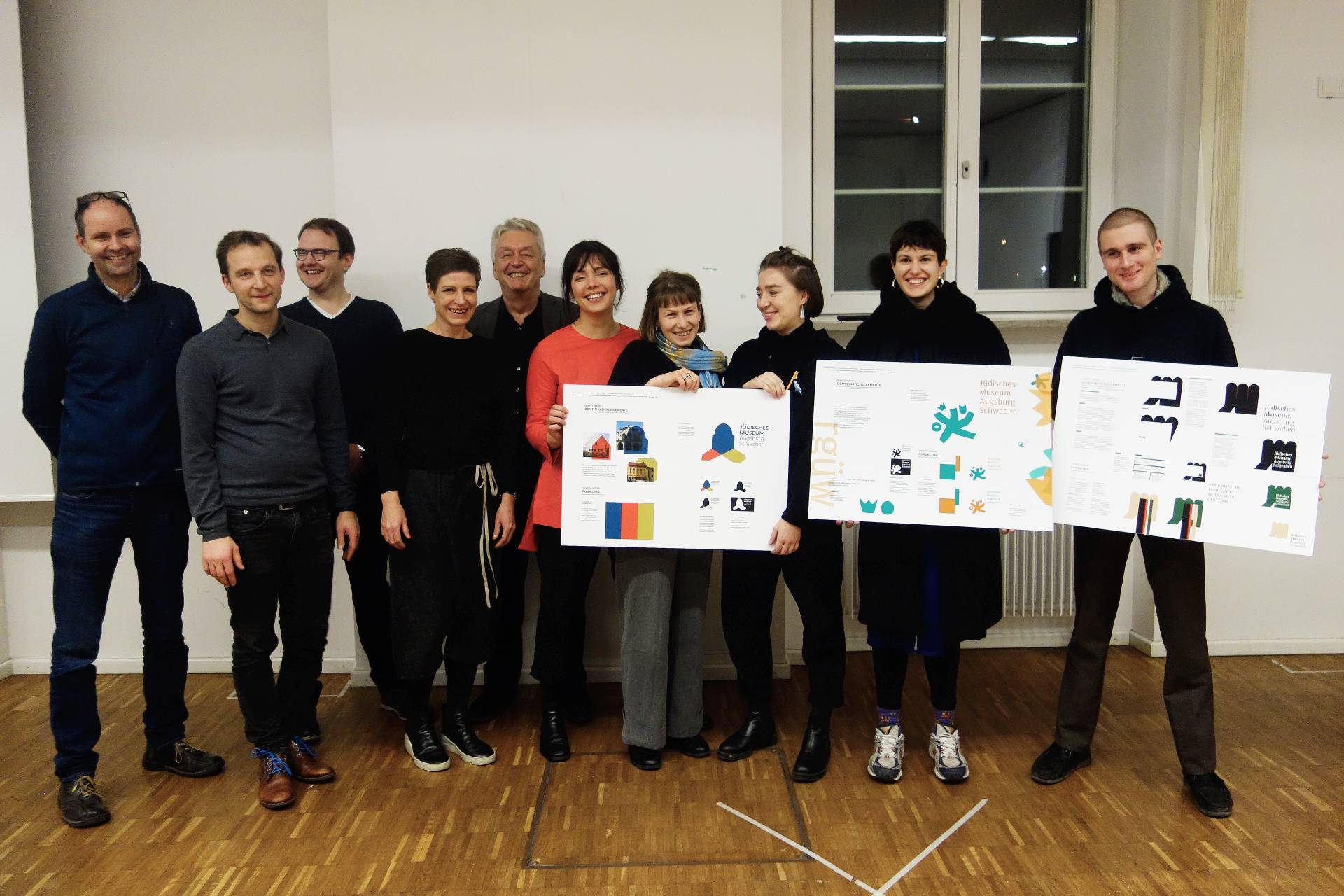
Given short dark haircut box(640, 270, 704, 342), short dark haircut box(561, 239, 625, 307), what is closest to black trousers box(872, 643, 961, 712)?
short dark haircut box(640, 270, 704, 342)

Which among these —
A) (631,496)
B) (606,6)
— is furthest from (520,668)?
(606,6)

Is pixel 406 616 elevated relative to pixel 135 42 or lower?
lower

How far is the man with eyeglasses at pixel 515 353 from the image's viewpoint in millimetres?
2816

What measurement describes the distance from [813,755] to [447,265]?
169cm

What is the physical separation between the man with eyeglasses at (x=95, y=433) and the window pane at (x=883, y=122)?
97.3 inches

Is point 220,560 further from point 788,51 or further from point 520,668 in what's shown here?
point 788,51

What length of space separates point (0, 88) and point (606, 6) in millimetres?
2064

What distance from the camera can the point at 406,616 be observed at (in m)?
2.55

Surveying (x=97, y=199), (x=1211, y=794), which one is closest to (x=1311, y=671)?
(x=1211, y=794)

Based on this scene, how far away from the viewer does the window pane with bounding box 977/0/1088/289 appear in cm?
366

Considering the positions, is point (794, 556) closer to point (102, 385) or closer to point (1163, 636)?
point (1163, 636)

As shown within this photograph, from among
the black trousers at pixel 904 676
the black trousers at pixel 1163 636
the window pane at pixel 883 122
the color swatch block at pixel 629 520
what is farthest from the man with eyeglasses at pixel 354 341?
the black trousers at pixel 1163 636

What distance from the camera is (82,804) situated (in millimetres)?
2322

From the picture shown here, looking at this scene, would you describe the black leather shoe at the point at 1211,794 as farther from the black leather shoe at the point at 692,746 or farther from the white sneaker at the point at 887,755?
the black leather shoe at the point at 692,746
